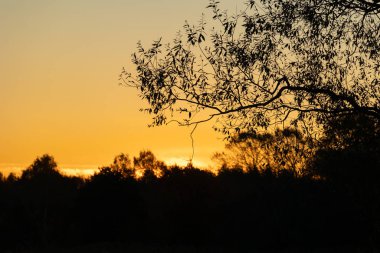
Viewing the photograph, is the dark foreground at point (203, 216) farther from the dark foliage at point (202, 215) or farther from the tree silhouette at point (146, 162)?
the tree silhouette at point (146, 162)

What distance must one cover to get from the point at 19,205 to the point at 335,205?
40.4 metres

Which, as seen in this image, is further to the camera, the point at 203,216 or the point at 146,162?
the point at 146,162

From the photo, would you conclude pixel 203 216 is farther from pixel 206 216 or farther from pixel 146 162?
pixel 146 162

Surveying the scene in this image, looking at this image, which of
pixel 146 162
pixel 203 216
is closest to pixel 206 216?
pixel 203 216

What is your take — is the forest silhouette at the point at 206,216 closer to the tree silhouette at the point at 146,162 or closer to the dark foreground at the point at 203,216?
the dark foreground at the point at 203,216

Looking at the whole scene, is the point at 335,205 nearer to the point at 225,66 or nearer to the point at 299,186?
the point at 299,186

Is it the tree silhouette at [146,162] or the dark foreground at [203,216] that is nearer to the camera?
the dark foreground at [203,216]

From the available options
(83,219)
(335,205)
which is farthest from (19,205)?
(335,205)

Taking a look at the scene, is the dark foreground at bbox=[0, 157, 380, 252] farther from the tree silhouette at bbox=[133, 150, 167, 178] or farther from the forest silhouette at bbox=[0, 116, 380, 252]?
the tree silhouette at bbox=[133, 150, 167, 178]

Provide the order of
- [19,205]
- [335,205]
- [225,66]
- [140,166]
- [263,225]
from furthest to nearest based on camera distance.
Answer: [140,166]
[19,205]
[263,225]
[335,205]
[225,66]

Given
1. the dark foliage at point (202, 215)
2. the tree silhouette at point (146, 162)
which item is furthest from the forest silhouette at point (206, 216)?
the tree silhouette at point (146, 162)

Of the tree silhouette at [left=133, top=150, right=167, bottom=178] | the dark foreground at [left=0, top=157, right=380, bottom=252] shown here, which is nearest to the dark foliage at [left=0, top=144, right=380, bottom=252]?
the dark foreground at [left=0, top=157, right=380, bottom=252]

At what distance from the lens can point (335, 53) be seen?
66.2 feet

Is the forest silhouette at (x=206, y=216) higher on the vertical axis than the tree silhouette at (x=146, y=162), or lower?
lower
